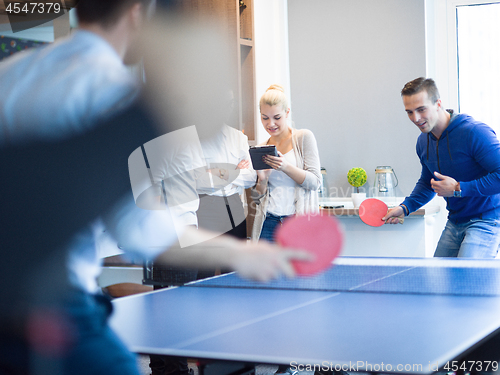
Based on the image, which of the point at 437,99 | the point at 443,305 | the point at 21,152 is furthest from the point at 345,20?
the point at 21,152

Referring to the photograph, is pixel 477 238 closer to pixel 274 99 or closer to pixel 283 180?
pixel 283 180

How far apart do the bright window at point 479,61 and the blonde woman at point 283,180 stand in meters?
1.87

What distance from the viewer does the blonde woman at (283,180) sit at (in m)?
2.66

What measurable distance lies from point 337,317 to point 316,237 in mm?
253

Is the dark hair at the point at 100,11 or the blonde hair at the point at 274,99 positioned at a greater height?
the blonde hair at the point at 274,99

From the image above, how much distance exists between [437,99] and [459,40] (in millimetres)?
1817

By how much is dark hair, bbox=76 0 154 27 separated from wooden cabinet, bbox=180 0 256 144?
2688mm

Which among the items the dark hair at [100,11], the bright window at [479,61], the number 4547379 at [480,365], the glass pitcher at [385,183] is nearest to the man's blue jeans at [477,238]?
the number 4547379 at [480,365]

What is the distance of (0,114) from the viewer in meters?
0.69

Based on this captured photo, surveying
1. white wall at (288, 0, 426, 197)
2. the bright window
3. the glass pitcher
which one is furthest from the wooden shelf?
the bright window

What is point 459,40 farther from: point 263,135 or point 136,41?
point 136,41

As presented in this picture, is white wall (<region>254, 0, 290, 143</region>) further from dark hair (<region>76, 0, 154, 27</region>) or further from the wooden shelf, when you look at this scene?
dark hair (<region>76, 0, 154, 27</region>)

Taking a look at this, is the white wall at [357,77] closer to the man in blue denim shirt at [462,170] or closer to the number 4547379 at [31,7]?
the man in blue denim shirt at [462,170]

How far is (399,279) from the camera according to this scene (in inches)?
62.6
